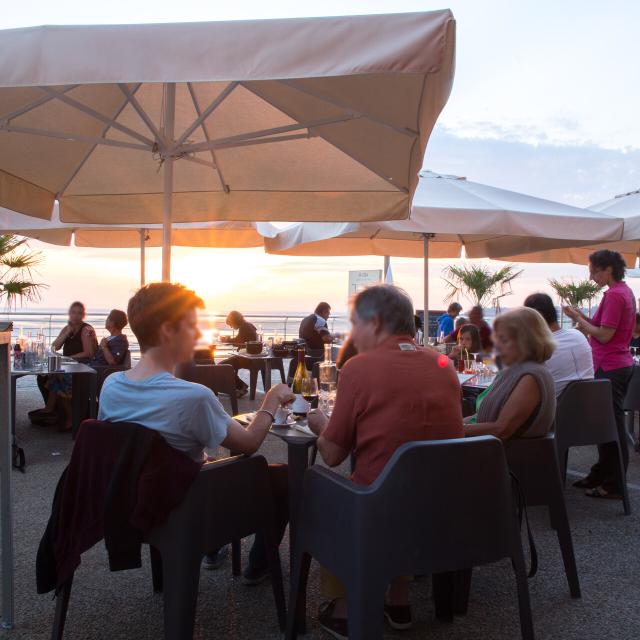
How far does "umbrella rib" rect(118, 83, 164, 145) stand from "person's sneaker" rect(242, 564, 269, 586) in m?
2.65

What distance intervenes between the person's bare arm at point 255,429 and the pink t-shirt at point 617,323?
8.81 ft

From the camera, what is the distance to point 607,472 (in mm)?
3844

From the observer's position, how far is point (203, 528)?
1825 mm

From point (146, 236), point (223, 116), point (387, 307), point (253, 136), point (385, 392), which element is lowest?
point (385, 392)

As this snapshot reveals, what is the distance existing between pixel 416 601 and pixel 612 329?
245 cm

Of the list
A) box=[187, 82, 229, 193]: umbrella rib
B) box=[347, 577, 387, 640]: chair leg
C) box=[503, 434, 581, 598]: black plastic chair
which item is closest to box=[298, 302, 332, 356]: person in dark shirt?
box=[187, 82, 229, 193]: umbrella rib

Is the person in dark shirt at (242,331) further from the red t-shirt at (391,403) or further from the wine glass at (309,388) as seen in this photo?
the red t-shirt at (391,403)

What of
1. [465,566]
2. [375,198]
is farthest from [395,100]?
[465,566]

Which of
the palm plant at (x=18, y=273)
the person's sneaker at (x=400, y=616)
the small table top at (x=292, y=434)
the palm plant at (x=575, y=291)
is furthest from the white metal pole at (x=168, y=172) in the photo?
the palm plant at (x=575, y=291)

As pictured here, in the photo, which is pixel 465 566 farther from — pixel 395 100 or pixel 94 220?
pixel 94 220

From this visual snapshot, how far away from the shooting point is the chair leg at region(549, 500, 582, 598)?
246cm

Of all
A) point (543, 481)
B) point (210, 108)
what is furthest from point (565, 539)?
point (210, 108)

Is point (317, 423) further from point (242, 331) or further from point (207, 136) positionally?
point (242, 331)

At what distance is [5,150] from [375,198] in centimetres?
278
